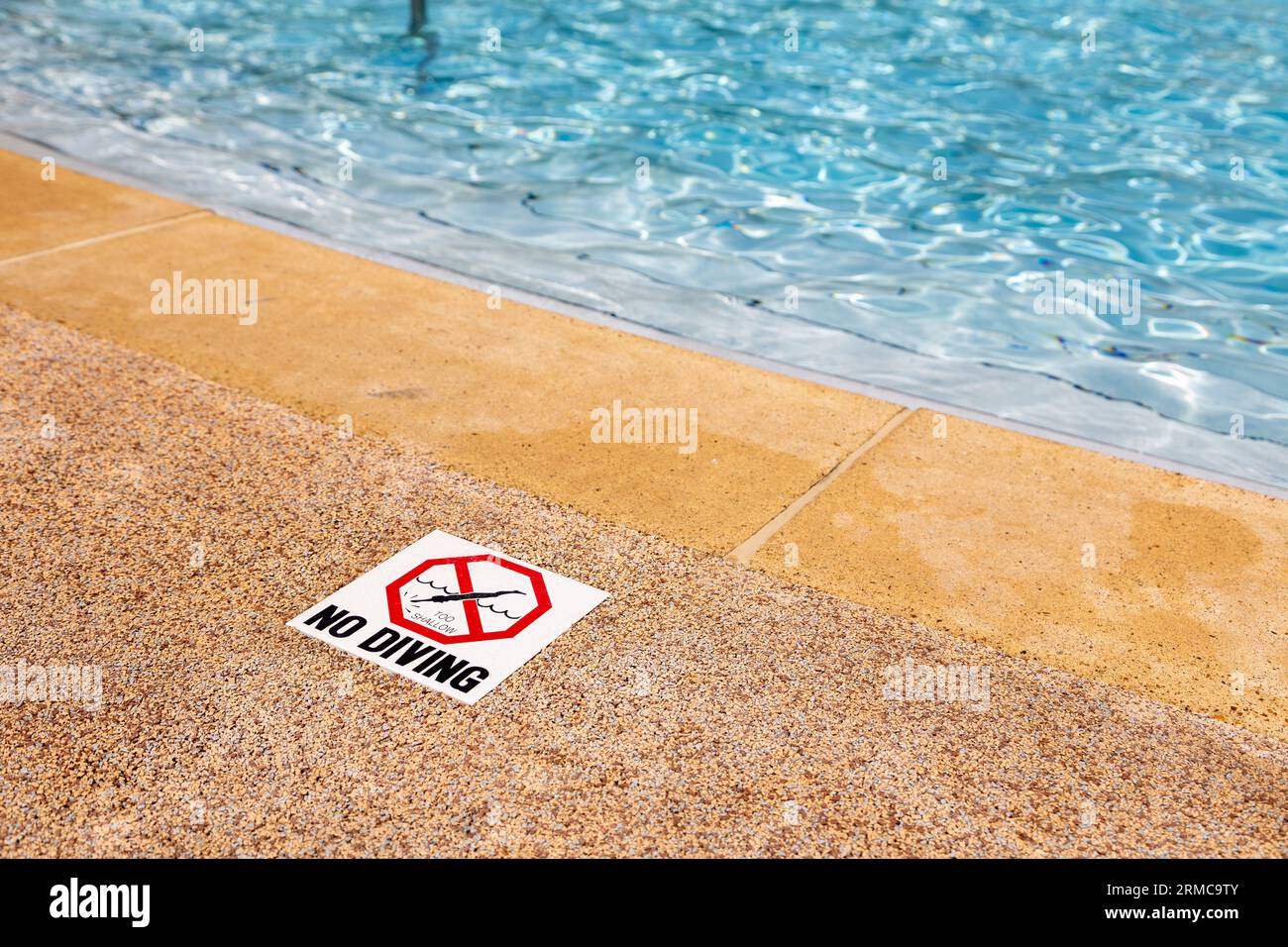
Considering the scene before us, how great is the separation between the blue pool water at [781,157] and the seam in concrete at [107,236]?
0.74 m

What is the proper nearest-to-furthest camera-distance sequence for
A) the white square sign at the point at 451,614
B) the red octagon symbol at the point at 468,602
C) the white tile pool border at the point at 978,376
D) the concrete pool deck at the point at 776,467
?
1. the white square sign at the point at 451,614
2. the red octagon symbol at the point at 468,602
3. the concrete pool deck at the point at 776,467
4. the white tile pool border at the point at 978,376

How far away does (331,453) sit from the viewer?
4938mm

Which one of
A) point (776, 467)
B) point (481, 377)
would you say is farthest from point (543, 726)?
point (481, 377)

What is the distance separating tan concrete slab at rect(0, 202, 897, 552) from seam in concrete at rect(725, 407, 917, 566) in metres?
0.04

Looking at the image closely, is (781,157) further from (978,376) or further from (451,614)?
(451,614)

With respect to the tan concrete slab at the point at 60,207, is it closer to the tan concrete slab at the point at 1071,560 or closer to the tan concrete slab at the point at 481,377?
the tan concrete slab at the point at 481,377

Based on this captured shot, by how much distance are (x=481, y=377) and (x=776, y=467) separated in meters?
1.52

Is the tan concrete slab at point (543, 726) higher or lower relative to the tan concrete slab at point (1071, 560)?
lower

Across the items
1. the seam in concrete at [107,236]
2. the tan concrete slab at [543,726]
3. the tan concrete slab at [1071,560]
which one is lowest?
the tan concrete slab at [543,726]

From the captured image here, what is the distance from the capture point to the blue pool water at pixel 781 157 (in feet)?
23.9

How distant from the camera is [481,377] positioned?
5645 mm

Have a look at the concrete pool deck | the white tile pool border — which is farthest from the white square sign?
the white tile pool border

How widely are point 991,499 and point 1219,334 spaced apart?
11.9ft

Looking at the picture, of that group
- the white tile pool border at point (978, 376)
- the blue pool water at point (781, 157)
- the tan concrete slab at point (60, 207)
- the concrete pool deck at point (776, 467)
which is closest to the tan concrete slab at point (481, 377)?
the concrete pool deck at point (776, 467)
